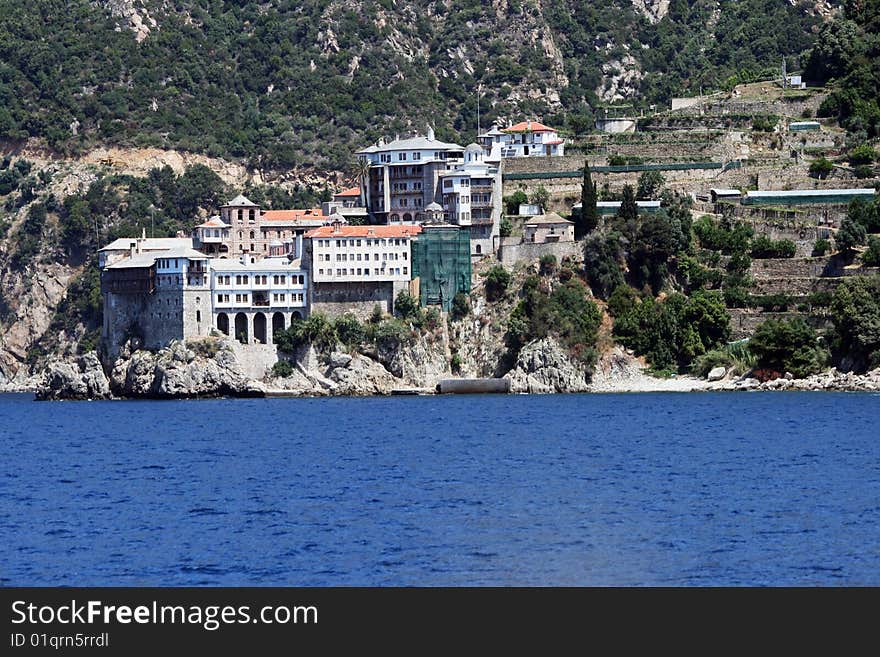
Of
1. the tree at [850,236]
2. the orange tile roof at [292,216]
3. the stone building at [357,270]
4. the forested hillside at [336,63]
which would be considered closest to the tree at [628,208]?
the tree at [850,236]

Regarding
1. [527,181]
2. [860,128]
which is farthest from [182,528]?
[860,128]

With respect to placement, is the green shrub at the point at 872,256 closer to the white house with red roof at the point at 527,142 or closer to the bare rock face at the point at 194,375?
the white house with red roof at the point at 527,142

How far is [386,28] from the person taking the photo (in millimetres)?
166125

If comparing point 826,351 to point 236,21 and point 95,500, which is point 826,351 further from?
point 236,21

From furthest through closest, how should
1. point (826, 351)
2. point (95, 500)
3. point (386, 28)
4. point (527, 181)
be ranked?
point (386, 28) < point (527, 181) < point (826, 351) < point (95, 500)

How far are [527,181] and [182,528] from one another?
62.4 meters

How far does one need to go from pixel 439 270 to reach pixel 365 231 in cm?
416

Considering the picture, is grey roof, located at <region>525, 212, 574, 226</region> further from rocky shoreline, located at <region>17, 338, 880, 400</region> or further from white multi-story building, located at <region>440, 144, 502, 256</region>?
rocky shoreline, located at <region>17, 338, 880, 400</region>

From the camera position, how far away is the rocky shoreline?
312 ft

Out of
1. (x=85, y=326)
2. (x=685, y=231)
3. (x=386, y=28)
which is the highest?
(x=386, y=28)

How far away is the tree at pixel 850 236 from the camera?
320 feet

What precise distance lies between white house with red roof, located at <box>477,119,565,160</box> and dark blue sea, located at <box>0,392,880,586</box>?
27.7 m

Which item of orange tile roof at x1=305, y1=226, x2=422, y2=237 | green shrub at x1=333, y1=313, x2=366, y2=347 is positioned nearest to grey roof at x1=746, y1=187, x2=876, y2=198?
orange tile roof at x1=305, y1=226, x2=422, y2=237

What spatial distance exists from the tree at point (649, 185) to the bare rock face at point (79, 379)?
1147 inches
